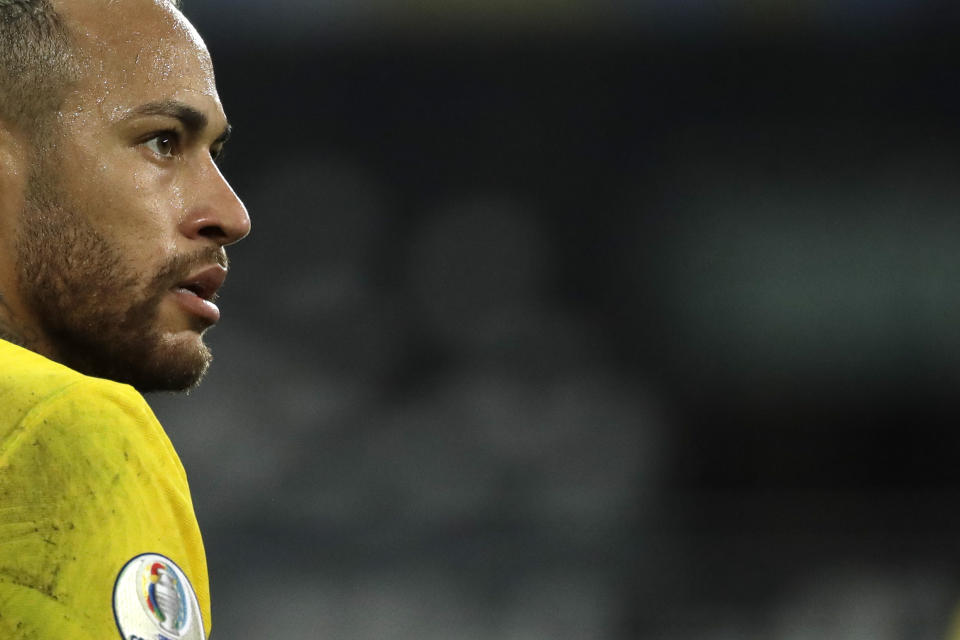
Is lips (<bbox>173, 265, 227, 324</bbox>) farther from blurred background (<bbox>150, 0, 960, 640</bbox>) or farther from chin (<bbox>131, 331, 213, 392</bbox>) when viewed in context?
blurred background (<bbox>150, 0, 960, 640</bbox>)

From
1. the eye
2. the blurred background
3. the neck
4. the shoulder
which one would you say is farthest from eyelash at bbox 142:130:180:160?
Answer: the blurred background

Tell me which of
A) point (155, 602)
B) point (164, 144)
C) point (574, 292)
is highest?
point (164, 144)

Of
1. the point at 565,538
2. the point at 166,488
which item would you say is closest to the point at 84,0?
the point at 166,488

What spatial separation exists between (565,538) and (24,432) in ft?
15.7

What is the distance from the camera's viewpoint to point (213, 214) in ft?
4.13

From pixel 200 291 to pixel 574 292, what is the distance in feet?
15.0

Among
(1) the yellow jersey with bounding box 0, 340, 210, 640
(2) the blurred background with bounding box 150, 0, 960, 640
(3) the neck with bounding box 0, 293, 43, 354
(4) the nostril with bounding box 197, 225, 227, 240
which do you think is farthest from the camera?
(2) the blurred background with bounding box 150, 0, 960, 640

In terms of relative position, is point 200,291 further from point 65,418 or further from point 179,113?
point 65,418

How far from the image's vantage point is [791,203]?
5988 mm

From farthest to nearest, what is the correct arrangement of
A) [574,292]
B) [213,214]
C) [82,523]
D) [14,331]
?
1. [574,292]
2. [213,214]
3. [14,331]
4. [82,523]

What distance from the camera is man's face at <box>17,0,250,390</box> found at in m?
1.18

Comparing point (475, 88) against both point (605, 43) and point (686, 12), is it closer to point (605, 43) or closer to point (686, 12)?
point (605, 43)

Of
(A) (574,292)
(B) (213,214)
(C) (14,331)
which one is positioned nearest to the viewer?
(C) (14,331)

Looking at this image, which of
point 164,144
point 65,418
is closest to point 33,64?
point 164,144
